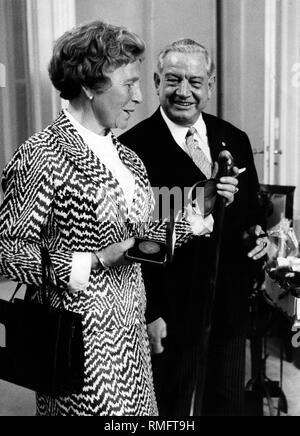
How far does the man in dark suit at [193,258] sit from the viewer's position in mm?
1962

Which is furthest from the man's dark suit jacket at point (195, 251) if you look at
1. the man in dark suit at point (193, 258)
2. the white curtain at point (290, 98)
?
the white curtain at point (290, 98)

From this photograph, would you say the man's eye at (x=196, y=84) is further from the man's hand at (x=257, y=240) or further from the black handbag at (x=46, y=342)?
the black handbag at (x=46, y=342)

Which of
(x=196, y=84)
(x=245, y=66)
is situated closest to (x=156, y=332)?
(x=196, y=84)

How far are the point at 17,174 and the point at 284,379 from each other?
2149 mm

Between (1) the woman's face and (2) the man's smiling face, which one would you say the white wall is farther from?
(1) the woman's face

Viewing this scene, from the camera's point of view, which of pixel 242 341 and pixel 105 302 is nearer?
pixel 105 302

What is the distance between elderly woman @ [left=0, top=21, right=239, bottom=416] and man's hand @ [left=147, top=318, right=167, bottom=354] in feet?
1.23

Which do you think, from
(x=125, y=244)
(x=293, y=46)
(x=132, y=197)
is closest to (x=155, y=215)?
(x=132, y=197)

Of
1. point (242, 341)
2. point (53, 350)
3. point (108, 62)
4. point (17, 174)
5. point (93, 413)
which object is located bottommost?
point (242, 341)

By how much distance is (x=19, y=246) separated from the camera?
1.34 meters

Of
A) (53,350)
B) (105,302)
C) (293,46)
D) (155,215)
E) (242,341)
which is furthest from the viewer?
(293,46)

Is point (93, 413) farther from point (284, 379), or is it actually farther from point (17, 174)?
point (284, 379)

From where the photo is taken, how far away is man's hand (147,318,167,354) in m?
1.90

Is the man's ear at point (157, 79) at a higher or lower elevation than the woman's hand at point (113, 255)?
higher
